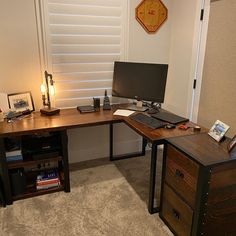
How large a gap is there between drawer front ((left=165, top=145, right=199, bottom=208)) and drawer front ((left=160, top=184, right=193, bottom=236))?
7 centimetres

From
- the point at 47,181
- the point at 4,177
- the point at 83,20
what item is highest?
the point at 83,20

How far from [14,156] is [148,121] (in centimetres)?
129

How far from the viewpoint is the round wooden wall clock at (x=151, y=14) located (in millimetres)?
2767

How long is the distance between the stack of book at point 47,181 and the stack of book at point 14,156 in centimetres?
31

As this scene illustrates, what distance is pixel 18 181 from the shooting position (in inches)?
88.4

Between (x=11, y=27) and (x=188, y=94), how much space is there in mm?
1983

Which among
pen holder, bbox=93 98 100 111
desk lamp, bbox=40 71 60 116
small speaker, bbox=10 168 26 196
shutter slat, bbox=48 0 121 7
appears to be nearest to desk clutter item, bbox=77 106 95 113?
pen holder, bbox=93 98 100 111

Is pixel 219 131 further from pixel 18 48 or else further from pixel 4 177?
pixel 18 48

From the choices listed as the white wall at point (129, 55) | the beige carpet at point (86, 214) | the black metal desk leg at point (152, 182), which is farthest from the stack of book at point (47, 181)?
the black metal desk leg at point (152, 182)

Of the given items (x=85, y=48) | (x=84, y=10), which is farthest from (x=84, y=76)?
(x=84, y=10)

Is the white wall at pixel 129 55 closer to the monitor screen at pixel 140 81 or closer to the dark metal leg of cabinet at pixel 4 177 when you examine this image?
the monitor screen at pixel 140 81

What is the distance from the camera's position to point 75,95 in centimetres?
276

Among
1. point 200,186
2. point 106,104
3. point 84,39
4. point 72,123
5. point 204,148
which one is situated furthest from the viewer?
point 106,104

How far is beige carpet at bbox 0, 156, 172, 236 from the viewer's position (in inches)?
75.4
